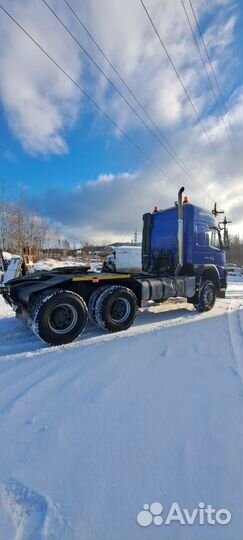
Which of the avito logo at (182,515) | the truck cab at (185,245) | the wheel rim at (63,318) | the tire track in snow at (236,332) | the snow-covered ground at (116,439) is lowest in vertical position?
the avito logo at (182,515)

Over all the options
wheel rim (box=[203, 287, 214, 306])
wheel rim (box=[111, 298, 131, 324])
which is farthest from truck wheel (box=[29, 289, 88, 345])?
wheel rim (box=[203, 287, 214, 306])

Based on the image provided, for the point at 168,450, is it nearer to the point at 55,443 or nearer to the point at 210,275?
the point at 55,443

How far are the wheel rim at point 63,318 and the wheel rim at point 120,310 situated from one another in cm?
90

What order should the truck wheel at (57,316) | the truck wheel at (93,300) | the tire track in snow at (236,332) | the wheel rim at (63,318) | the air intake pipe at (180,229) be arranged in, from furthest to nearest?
the air intake pipe at (180,229) < the truck wheel at (93,300) < the wheel rim at (63,318) < the truck wheel at (57,316) < the tire track in snow at (236,332)

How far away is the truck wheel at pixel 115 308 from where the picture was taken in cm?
530

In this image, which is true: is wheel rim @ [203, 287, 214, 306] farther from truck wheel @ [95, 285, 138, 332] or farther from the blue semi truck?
truck wheel @ [95, 285, 138, 332]

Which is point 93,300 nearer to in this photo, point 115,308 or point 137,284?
point 115,308

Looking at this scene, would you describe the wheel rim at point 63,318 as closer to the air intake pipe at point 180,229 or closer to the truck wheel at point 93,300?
the truck wheel at point 93,300

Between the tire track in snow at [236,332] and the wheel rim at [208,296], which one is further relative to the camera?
the wheel rim at [208,296]

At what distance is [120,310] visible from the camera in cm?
562

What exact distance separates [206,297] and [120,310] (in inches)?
115

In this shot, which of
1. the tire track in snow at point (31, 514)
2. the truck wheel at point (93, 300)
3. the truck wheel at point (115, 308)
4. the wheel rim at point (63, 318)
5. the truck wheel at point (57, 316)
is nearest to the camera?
the tire track in snow at point (31, 514)

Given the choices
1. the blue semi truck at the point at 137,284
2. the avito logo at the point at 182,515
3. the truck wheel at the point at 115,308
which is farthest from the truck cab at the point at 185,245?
the avito logo at the point at 182,515

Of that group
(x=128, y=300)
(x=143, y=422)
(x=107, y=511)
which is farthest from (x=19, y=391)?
(x=128, y=300)
